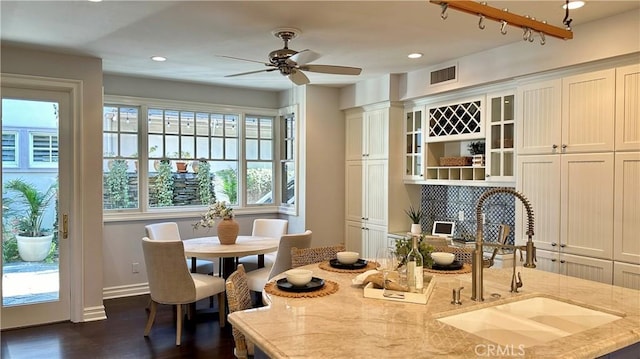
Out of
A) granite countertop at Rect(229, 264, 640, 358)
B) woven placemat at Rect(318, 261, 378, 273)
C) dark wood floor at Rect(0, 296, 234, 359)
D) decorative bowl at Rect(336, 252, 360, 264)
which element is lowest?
dark wood floor at Rect(0, 296, 234, 359)

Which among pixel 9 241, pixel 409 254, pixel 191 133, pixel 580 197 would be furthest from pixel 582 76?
pixel 9 241

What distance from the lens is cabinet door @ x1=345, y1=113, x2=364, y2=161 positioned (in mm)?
5883

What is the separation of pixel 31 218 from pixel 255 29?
291cm

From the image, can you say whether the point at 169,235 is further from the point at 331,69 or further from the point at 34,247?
the point at 331,69

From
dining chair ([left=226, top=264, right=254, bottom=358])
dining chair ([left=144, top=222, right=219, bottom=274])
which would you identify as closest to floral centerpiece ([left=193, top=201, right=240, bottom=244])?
dining chair ([left=144, top=222, right=219, bottom=274])

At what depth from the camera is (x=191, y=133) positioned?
19.7 ft

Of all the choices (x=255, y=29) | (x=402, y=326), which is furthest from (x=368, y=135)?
(x=402, y=326)

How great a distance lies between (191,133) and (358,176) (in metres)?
2.29

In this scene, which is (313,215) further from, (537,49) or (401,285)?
(401,285)

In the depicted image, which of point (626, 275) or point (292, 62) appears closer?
point (626, 275)

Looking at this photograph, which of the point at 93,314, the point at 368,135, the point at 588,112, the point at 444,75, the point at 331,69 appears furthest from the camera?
the point at 368,135

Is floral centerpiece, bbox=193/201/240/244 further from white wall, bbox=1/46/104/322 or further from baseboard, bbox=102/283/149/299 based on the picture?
baseboard, bbox=102/283/149/299

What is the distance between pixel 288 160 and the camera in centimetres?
636

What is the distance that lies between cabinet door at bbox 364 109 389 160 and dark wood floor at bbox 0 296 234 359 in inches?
105
